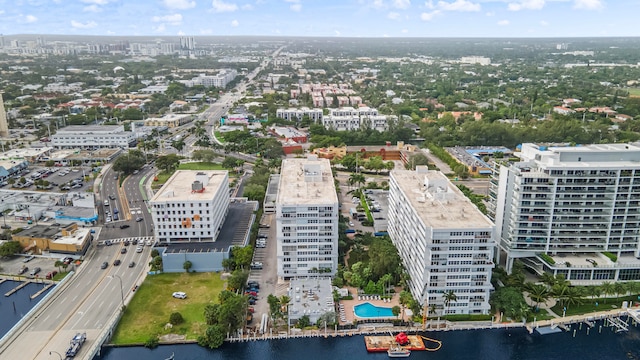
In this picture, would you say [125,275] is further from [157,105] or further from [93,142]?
[157,105]

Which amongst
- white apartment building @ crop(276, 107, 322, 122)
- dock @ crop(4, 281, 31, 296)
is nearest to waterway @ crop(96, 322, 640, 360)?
dock @ crop(4, 281, 31, 296)

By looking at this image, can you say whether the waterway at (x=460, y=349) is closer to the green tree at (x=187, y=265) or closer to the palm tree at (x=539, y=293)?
the palm tree at (x=539, y=293)

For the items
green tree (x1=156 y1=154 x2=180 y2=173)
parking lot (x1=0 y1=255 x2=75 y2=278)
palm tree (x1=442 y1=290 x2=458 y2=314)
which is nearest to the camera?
palm tree (x1=442 y1=290 x2=458 y2=314)

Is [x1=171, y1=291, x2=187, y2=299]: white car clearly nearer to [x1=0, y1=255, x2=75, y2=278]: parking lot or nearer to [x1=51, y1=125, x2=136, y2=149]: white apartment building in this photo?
[x1=0, y1=255, x2=75, y2=278]: parking lot

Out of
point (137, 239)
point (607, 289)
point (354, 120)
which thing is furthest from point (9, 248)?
point (354, 120)

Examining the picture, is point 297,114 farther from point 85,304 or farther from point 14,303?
point 14,303

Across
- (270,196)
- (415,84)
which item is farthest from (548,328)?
(415,84)

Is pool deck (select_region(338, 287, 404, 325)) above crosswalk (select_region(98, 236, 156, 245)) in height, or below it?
below
